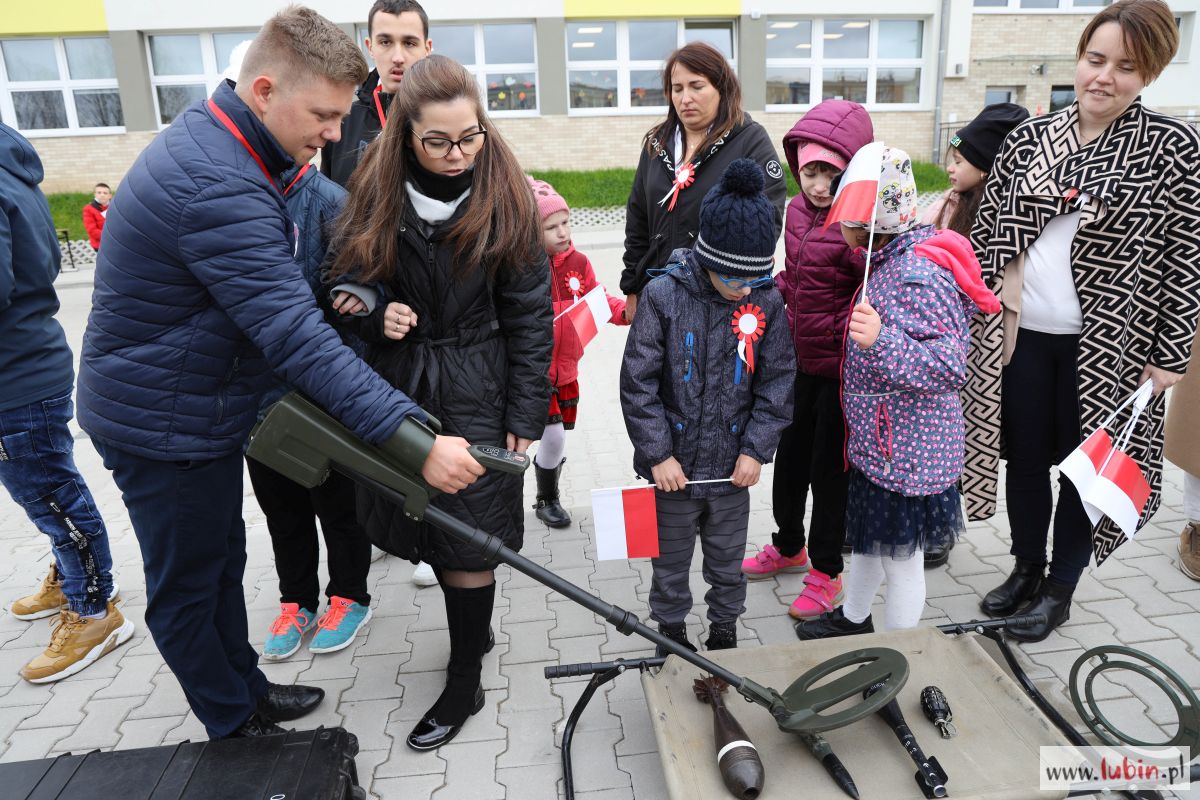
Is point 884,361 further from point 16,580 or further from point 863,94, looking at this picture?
point 863,94

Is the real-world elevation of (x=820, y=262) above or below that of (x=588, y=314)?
above

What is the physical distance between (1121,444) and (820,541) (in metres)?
1.03

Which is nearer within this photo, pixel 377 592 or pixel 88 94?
pixel 377 592

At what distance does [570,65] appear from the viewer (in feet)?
56.5

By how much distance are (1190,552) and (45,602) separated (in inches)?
186

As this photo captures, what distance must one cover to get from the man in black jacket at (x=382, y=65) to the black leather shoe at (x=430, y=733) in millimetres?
2007

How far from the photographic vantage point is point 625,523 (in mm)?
2439

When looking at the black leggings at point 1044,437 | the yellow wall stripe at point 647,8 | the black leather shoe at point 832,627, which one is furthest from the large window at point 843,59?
the black leather shoe at point 832,627

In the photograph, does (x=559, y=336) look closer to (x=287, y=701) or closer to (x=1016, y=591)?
(x=287, y=701)

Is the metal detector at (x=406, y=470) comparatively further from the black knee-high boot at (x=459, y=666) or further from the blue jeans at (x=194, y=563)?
the black knee-high boot at (x=459, y=666)

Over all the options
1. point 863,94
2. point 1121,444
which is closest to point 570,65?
point 863,94

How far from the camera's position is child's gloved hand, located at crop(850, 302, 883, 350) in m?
2.17

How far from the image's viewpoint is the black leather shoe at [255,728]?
7.55 feet

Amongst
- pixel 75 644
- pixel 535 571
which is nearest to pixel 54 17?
pixel 75 644
